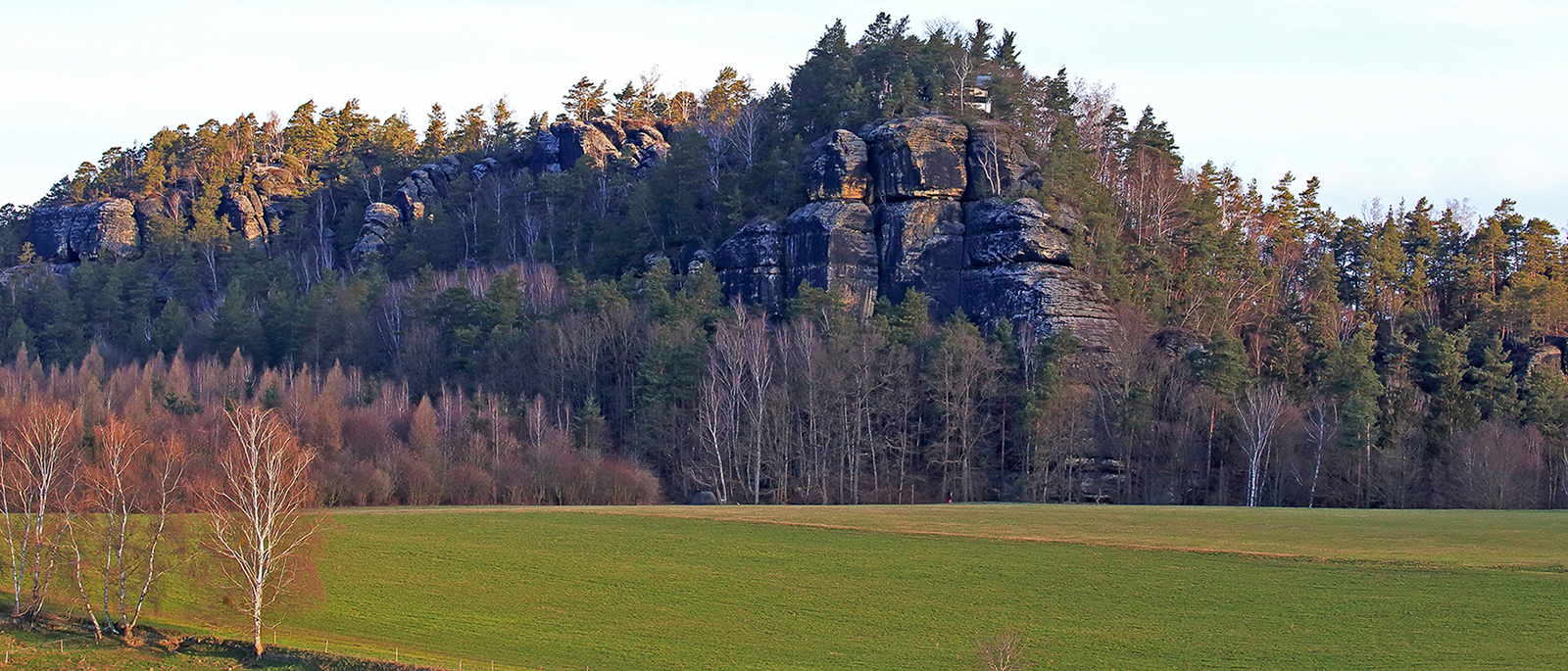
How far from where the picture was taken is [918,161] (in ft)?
330

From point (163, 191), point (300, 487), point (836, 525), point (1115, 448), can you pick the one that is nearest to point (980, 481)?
point (1115, 448)

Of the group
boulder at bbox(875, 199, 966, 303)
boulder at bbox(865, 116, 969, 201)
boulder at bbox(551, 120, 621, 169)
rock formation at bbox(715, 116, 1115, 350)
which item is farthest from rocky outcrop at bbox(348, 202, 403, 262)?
boulder at bbox(875, 199, 966, 303)

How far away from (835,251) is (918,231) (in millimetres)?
6405

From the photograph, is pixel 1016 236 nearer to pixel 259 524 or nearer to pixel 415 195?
pixel 259 524

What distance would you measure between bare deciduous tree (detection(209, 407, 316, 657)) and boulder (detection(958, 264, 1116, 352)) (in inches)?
2257

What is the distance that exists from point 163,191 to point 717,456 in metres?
106

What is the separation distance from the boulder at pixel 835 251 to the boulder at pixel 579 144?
1676 inches

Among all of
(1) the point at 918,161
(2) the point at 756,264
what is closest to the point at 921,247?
(1) the point at 918,161

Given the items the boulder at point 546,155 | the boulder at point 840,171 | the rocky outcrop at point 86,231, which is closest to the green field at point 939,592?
the boulder at point 840,171

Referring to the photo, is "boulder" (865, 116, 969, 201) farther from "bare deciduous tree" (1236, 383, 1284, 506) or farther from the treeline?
the treeline

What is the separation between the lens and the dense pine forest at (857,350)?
80.9m

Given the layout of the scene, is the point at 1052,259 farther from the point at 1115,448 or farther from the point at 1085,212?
the point at 1115,448

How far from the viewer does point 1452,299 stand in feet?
341

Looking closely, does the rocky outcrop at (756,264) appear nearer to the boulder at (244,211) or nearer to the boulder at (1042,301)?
the boulder at (1042,301)
